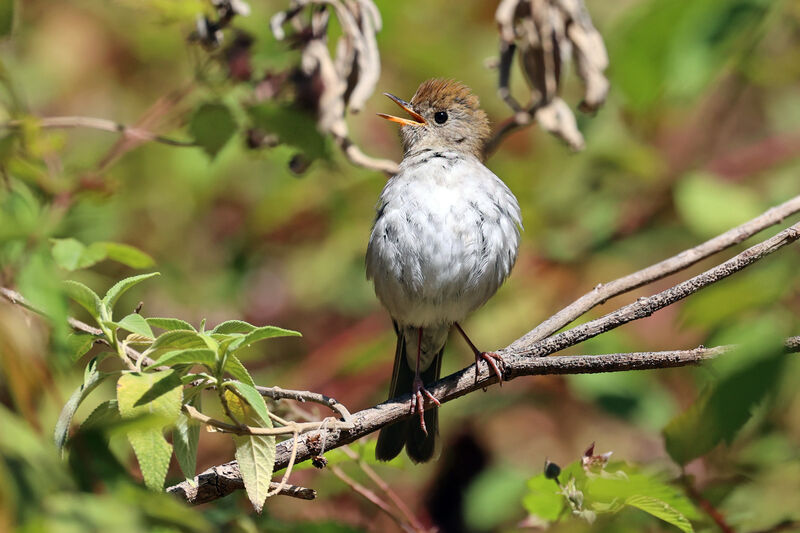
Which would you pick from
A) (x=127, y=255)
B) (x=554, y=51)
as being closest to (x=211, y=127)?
(x=127, y=255)

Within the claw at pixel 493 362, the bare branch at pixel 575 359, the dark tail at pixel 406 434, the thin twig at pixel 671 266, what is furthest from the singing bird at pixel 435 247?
the bare branch at pixel 575 359

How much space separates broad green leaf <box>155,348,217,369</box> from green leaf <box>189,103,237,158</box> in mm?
1676

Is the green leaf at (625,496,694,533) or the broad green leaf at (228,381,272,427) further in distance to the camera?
the green leaf at (625,496,694,533)

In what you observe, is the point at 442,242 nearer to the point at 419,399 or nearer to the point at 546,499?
the point at 419,399

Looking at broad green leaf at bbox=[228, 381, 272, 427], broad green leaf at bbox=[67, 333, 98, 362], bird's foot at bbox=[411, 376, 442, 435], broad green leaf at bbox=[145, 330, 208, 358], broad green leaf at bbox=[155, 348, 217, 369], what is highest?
bird's foot at bbox=[411, 376, 442, 435]

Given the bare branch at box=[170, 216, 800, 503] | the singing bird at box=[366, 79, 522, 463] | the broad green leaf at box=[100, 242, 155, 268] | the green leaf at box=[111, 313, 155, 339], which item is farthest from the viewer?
the singing bird at box=[366, 79, 522, 463]

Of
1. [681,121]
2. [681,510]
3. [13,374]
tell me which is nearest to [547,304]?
[681,121]

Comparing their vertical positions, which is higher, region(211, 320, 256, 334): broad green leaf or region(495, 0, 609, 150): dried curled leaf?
region(495, 0, 609, 150): dried curled leaf

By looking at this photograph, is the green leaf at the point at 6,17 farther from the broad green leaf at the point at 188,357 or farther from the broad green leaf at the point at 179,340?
the broad green leaf at the point at 188,357

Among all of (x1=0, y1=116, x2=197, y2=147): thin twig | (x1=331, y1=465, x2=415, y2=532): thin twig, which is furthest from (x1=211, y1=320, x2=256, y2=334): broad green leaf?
(x1=0, y1=116, x2=197, y2=147): thin twig

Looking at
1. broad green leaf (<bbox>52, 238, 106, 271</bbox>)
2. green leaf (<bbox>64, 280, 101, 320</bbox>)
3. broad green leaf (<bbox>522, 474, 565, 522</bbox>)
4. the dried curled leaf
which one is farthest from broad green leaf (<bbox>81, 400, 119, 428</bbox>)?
the dried curled leaf

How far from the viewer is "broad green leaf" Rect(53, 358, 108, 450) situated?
5.30 feet

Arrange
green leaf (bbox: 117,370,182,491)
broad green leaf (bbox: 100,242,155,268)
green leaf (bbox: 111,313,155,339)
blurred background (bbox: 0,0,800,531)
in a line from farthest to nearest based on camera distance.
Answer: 1. blurred background (bbox: 0,0,800,531)
2. broad green leaf (bbox: 100,242,155,268)
3. green leaf (bbox: 111,313,155,339)
4. green leaf (bbox: 117,370,182,491)

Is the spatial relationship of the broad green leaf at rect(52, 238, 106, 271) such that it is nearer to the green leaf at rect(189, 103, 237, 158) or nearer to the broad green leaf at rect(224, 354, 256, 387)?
the green leaf at rect(189, 103, 237, 158)
